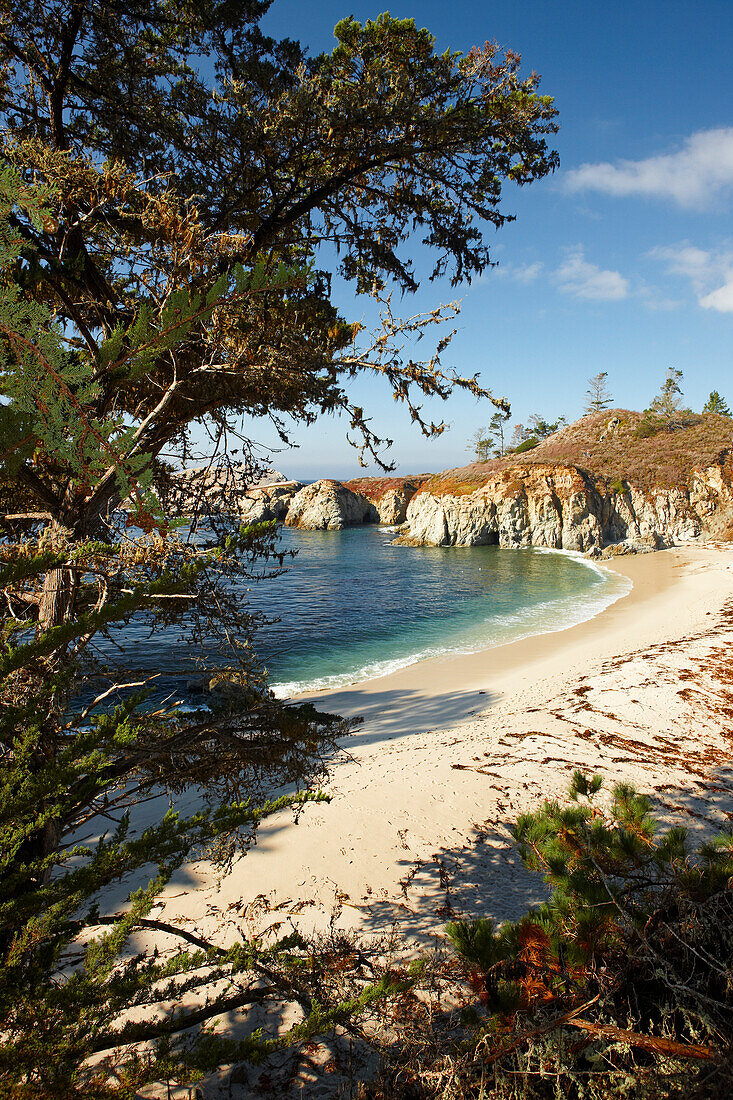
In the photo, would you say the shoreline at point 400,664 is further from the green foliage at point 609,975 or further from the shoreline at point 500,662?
the green foliage at point 609,975

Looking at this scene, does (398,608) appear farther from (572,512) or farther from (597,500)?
(597,500)

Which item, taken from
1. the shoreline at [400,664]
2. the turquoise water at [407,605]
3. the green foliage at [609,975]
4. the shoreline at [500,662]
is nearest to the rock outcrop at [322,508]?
the turquoise water at [407,605]

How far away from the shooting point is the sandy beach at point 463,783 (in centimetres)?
404

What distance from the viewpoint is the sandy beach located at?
159 inches

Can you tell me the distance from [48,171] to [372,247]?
292 centimetres

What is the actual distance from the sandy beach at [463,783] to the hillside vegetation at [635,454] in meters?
36.2

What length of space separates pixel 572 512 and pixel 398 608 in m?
25.9

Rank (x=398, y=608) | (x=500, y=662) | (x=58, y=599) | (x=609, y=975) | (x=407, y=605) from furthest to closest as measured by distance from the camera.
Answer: (x=407, y=605) < (x=398, y=608) < (x=500, y=662) < (x=58, y=599) < (x=609, y=975)

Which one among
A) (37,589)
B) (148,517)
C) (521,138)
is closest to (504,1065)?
(148,517)

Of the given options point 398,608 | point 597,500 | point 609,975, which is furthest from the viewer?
point 597,500

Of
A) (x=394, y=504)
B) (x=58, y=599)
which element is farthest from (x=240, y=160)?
(x=394, y=504)

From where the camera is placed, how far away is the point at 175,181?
3.77m

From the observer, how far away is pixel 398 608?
2369 cm

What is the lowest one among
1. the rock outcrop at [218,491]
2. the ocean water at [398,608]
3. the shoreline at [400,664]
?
the shoreline at [400,664]
